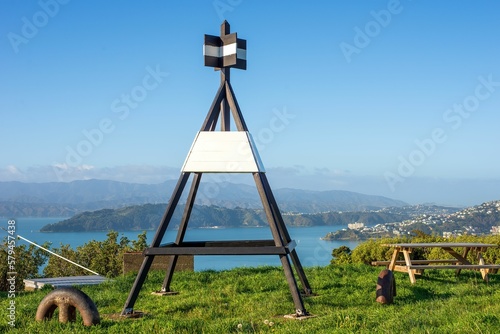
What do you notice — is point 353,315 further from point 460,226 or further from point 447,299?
point 460,226

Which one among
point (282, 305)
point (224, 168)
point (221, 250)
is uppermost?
point (224, 168)

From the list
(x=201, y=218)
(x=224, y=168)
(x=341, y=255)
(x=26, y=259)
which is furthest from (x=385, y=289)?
(x=201, y=218)

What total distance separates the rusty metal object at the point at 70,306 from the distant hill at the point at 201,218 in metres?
33.6

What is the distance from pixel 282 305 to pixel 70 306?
10.1 feet

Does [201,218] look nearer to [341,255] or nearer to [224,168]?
[341,255]

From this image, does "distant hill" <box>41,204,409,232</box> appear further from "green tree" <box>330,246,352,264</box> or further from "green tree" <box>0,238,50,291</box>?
"green tree" <box>330,246,352,264</box>

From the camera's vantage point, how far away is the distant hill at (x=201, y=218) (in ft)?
146

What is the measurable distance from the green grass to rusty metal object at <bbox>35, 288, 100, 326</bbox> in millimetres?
150

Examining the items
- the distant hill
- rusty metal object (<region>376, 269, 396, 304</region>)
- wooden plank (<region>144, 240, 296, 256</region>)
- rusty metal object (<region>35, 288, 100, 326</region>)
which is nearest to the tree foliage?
wooden plank (<region>144, 240, 296, 256</region>)

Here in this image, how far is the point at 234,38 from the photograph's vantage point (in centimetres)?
903

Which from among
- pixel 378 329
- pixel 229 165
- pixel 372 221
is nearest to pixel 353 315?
pixel 378 329

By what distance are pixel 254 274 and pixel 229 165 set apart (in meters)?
3.88

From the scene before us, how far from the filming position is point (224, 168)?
8.35 meters

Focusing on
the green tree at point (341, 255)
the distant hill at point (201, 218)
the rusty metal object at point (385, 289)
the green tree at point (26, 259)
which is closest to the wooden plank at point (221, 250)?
the rusty metal object at point (385, 289)
